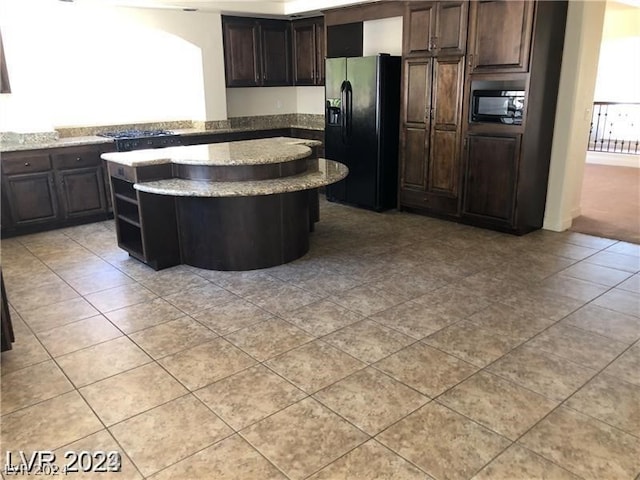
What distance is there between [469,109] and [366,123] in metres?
1.24

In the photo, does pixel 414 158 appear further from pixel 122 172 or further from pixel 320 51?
pixel 122 172

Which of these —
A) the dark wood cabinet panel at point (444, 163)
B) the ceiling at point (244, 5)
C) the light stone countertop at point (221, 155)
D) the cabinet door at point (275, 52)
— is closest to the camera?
the light stone countertop at point (221, 155)

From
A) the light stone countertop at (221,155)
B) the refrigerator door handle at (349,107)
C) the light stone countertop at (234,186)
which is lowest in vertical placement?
the light stone countertop at (234,186)

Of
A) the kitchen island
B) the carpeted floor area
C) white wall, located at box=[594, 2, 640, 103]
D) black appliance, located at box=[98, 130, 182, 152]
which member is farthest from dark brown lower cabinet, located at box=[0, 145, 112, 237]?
white wall, located at box=[594, 2, 640, 103]

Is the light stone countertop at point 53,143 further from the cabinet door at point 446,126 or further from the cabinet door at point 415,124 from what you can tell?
the cabinet door at point 446,126

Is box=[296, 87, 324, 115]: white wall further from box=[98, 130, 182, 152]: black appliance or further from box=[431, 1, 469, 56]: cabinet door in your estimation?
box=[431, 1, 469, 56]: cabinet door

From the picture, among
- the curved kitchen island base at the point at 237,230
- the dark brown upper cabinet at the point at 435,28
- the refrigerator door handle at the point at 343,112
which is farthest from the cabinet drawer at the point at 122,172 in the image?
the dark brown upper cabinet at the point at 435,28

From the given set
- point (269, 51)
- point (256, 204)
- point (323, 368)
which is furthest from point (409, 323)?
point (269, 51)

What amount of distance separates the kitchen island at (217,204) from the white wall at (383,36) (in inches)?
100

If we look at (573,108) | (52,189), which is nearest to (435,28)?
(573,108)

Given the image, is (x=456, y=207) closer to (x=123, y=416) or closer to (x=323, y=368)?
(x=323, y=368)

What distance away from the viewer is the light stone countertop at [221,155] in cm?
392

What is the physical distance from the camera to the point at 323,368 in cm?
275

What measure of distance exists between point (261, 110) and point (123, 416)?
19.2ft
